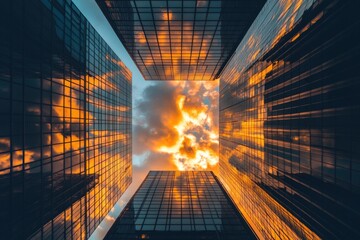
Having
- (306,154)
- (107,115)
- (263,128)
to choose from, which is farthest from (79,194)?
(263,128)

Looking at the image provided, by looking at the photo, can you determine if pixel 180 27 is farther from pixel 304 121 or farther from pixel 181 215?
pixel 181 215

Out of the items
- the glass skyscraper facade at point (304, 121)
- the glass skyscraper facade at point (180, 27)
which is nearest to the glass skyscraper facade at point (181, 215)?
the glass skyscraper facade at point (304, 121)

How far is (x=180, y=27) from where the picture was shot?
104ft

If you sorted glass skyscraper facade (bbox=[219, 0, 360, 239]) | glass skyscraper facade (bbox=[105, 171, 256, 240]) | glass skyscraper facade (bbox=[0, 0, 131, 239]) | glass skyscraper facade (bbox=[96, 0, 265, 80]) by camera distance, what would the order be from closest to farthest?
glass skyscraper facade (bbox=[0, 0, 131, 239]) → glass skyscraper facade (bbox=[219, 0, 360, 239]) → glass skyscraper facade (bbox=[96, 0, 265, 80]) → glass skyscraper facade (bbox=[105, 171, 256, 240])

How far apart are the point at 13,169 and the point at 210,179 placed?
46057 mm

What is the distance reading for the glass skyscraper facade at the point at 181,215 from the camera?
28.4m

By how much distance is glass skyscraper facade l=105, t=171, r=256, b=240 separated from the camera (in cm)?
2841

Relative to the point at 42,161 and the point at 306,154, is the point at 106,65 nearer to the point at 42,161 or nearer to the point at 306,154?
the point at 42,161

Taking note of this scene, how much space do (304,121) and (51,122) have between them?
31.7 metres

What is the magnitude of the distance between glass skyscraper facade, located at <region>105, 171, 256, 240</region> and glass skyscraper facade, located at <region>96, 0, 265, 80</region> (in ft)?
113

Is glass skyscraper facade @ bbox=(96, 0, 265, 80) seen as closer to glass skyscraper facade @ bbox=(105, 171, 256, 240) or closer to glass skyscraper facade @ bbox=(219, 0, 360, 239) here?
glass skyscraper facade @ bbox=(219, 0, 360, 239)

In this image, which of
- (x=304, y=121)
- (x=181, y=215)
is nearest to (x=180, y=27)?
(x=304, y=121)

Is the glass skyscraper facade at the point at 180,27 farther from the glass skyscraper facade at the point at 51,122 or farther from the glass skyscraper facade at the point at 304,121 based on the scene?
the glass skyscraper facade at the point at 304,121

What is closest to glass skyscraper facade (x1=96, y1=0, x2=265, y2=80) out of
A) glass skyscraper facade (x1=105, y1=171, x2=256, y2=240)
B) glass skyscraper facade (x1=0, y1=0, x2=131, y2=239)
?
glass skyscraper facade (x1=0, y1=0, x2=131, y2=239)
